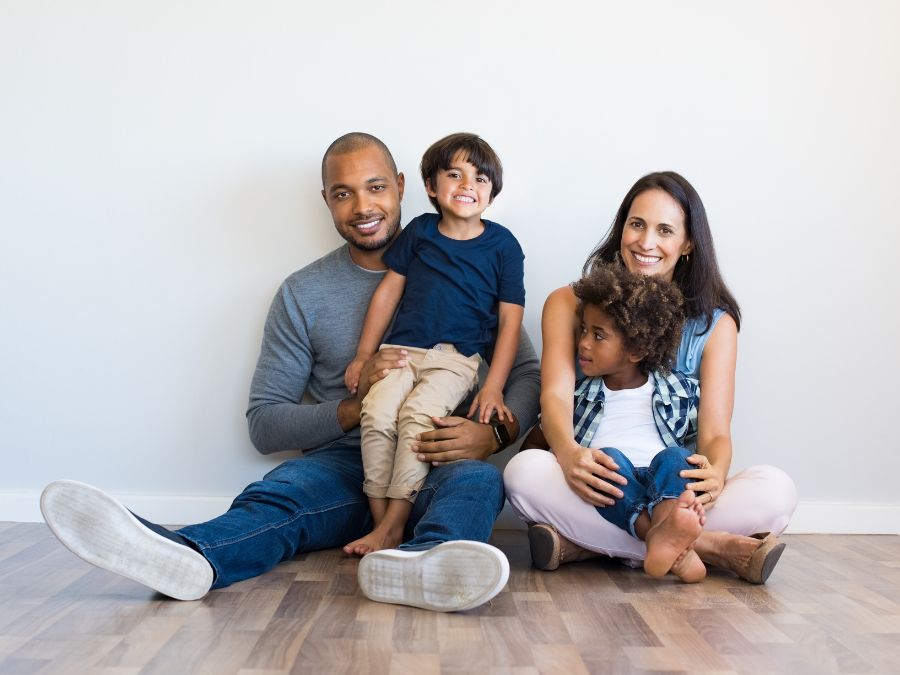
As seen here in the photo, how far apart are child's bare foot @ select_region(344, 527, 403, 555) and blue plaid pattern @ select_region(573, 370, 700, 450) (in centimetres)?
46

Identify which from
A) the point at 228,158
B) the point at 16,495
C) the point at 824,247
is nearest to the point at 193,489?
the point at 16,495

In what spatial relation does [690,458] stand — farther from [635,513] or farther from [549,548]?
[549,548]

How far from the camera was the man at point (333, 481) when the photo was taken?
59.4 inches

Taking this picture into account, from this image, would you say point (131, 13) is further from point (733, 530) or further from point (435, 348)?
point (733, 530)

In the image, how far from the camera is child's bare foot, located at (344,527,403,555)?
1.92 metres

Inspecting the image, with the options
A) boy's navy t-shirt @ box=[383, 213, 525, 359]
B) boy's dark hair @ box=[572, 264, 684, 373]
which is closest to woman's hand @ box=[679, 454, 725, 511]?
boy's dark hair @ box=[572, 264, 684, 373]

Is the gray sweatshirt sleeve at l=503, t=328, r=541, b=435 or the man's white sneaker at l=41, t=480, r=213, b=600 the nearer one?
the man's white sneaker at l=41, t=480, r=213, b=600

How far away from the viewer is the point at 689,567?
5.89ft

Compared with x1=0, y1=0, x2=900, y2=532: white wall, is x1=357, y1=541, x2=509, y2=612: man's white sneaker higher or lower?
lower

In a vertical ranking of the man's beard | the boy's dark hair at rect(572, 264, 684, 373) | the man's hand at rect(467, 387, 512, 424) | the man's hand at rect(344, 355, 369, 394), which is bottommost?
the man's hand at rect(467, 387, 512, 424)

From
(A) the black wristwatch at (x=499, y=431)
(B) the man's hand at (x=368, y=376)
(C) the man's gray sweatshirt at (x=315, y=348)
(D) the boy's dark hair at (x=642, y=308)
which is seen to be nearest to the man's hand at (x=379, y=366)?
(B) the man's hand at (x=368, y=376)

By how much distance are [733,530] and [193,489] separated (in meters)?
1.38

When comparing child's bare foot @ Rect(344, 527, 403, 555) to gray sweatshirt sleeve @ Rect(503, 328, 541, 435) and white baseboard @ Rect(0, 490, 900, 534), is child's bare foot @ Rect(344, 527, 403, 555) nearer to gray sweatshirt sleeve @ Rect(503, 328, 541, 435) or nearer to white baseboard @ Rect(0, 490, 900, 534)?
gray sweatshirt sleeve @ Rect(503, 328, 541, 435)

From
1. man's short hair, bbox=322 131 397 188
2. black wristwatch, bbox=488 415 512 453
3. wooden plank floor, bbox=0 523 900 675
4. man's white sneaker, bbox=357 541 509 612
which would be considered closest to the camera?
wooden plank floor, bbox=0 523 900 675
